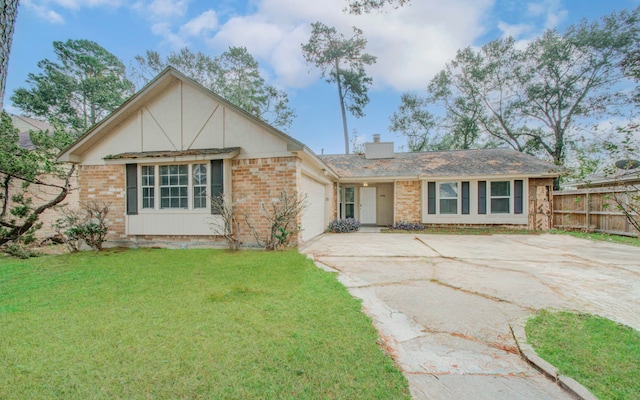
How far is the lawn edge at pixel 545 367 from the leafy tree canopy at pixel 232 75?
22734mm

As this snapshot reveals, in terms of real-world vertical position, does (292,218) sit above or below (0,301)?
above

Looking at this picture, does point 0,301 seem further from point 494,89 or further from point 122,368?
point 494,89

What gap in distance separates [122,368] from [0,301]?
3278 millimetres

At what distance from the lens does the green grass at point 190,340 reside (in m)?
1.98

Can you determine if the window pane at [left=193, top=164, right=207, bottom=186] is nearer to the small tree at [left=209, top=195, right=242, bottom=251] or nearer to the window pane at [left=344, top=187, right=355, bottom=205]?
the small tree at [left=209, top=195, right=242, bottom=251]

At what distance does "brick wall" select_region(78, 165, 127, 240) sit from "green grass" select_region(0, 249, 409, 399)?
3.64 m

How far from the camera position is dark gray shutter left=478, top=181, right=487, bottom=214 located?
12.5m

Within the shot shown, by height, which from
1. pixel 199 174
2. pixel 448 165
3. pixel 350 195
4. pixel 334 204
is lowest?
pixel 334 204

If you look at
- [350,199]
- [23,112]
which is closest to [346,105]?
[350,199]

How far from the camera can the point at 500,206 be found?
40.6 feet

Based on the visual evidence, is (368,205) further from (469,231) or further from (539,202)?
(539,202)

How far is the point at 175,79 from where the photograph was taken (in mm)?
8062

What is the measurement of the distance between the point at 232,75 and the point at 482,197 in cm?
2121

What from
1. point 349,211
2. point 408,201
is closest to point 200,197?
point 349,211
